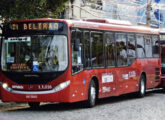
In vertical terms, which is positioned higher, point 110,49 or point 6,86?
point 110,49

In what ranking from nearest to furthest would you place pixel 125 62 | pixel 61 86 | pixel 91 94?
pixel 61 86 < pixel 91 94 < pixel 125 62

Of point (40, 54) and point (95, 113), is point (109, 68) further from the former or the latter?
point (95, 113)

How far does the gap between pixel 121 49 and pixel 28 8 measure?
3.98 meters

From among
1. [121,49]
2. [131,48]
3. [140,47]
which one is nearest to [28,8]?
[121,49]

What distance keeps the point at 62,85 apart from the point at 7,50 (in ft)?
6.46

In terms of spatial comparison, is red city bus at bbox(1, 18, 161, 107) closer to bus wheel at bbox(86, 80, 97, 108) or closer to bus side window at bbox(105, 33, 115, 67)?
bus wheel at bbox(86, 80, 97, 108)

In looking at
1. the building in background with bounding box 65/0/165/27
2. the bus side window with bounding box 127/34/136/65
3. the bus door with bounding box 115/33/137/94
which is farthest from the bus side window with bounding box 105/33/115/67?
the building in background with bounding box 65/0/165/27

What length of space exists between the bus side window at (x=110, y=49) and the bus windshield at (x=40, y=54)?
3.26m

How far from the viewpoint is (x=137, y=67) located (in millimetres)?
23203

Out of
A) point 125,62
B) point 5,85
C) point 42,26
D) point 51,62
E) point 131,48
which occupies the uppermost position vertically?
point 42,26

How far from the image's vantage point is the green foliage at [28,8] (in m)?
18.9

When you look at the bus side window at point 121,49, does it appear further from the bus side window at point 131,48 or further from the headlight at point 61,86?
the headlight at point 61,86

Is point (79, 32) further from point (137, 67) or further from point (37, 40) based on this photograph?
point (137, 67)

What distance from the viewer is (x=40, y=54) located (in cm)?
1703
